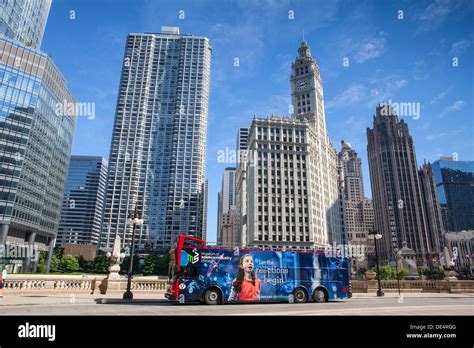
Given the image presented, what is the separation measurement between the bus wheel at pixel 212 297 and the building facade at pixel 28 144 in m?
66.3

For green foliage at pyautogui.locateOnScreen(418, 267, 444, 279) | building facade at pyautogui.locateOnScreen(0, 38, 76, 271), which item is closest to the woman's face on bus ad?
building facade at pyautogui.locateOnScreen(0, 38, 76, 271)

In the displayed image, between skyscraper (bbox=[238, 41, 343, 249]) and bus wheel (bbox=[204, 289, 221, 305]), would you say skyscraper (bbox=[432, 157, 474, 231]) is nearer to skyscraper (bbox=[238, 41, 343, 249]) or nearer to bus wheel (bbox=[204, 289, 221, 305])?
skyscraper (bbox=[238, 41, 343, 249])

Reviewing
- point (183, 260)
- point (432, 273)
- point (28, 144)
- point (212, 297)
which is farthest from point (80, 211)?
point (212, 297)

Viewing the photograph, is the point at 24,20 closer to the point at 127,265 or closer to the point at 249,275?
the point at 127,265

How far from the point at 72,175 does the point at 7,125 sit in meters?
146

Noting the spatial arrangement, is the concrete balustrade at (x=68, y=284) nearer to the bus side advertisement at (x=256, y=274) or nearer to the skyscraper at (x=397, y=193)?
the bus side advertisement at (x=256, y=274)

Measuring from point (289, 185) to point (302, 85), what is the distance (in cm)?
4419

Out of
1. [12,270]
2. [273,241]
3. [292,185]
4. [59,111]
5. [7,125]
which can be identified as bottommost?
[12,270]

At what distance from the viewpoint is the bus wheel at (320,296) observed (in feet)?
60.9

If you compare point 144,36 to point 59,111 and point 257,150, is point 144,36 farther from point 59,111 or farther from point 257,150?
point 257,150

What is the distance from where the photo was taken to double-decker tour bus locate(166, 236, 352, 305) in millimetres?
17156

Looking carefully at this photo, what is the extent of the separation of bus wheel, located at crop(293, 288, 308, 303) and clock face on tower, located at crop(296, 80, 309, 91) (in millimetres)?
99732
